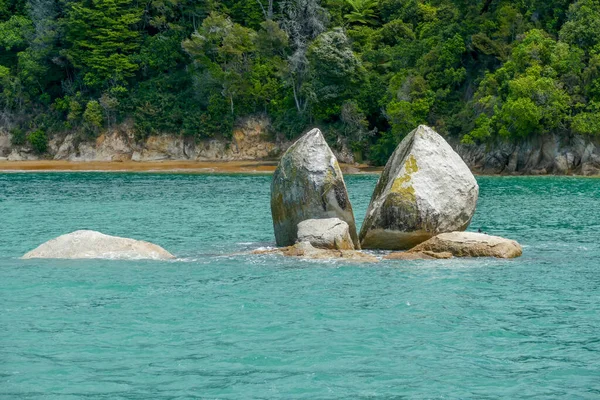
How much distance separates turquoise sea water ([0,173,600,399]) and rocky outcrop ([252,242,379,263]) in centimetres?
57

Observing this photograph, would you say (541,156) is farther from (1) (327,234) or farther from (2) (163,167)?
(1) (327,234)

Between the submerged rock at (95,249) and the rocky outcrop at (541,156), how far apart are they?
41.3m

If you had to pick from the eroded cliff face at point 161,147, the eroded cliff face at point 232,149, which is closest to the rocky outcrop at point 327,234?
the eroded cliff face at point 232,149

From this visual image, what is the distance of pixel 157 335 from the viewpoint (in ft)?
46.5

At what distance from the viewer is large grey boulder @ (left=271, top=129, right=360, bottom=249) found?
2327 centimetres

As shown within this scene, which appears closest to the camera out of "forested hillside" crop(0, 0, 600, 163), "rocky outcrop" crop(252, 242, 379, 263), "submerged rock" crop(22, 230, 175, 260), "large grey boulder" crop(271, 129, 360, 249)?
"rocky outcrop" crop(252, 242, 379, 263)

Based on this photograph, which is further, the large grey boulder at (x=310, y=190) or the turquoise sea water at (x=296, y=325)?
the large grey boulder at (x=310, y=190)

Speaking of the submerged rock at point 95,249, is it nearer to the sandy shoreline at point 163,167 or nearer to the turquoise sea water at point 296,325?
the turquoise sea water at point 296,325

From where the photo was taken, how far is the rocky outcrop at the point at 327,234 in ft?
72.2

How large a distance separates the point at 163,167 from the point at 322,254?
165ft

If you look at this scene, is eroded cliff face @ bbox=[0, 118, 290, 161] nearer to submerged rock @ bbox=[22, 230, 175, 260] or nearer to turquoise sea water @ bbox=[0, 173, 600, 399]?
turquoise sea water @ bbox=[0, 173, 600, 399]

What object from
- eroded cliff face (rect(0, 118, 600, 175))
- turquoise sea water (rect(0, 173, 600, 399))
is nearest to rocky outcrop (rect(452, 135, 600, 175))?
eroded cliff face (rect(0, 118, 600, 175))

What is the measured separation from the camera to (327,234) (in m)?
22.1

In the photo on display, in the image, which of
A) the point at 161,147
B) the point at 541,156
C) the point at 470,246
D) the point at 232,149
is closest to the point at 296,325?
the point at 470,246
